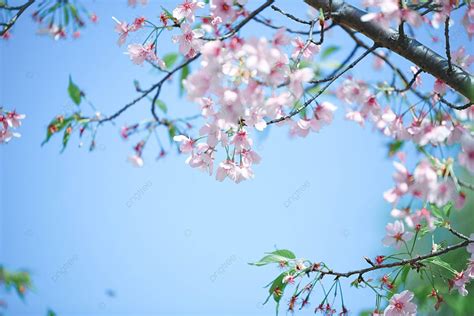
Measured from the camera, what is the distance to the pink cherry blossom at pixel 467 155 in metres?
0.79

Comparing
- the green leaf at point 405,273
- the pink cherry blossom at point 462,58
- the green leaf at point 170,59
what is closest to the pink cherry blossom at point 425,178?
the green leaf at point 405,273

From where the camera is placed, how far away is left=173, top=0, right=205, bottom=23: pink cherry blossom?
1184 millimetres

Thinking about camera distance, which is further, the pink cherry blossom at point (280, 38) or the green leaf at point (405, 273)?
the green leaf at point (405, 273)

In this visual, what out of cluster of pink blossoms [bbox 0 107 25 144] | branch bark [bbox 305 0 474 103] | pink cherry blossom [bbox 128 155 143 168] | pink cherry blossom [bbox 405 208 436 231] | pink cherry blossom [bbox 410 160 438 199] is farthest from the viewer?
pink cherry blossom [bbox 128 155 143 168]

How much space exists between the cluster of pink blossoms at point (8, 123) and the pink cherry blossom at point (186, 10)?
65 centimetres

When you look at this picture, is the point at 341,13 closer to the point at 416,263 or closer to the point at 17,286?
the point at 416,263

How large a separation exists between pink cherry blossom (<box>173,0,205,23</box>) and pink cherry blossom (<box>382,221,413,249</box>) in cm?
67

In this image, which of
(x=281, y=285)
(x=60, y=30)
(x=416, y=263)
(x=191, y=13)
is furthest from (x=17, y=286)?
(x=416, y=263)

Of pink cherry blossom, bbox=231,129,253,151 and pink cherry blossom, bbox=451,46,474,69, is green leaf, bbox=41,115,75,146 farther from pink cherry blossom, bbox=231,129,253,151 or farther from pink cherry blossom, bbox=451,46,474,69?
pink cherry blossom, bbox=451,46,474,69

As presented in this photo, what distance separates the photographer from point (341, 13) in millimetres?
1073

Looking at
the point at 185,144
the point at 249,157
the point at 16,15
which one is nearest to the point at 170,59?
the point at 16,15

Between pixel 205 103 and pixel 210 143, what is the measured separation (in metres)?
0.15

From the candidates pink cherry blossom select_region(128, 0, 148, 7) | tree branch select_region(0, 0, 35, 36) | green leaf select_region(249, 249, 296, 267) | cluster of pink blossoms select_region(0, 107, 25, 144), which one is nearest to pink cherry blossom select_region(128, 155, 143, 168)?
cluster of pink blossoms select_region(0, 107, 25, 144)

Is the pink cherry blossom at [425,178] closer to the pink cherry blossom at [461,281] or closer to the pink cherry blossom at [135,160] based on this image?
the pink cherry blossom at [461,281]
